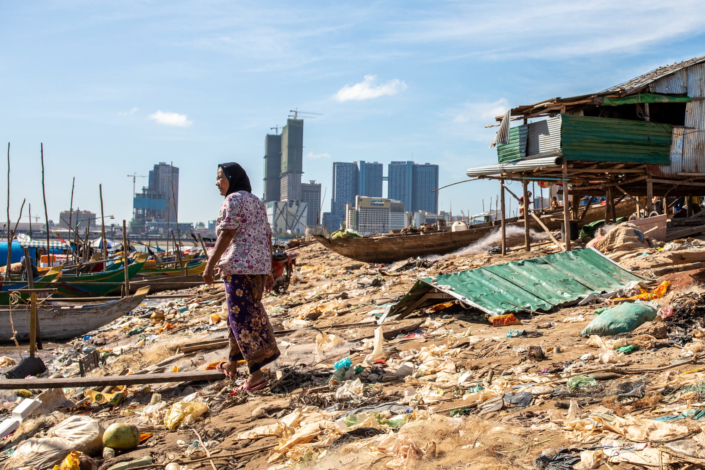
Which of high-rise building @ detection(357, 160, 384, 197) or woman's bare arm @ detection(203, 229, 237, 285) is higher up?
high-rise building @ detection(357, 160, 384, 197)

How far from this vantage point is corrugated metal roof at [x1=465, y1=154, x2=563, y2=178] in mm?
10594

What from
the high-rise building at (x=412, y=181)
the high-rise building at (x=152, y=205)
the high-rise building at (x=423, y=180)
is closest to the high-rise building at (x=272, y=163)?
the high-rise building at (x=412, y=181)

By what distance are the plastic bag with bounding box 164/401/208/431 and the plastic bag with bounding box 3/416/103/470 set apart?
39 cm

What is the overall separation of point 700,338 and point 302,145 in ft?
589

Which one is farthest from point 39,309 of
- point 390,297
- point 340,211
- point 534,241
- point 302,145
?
point 302,145

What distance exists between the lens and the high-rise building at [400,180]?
171875 mm

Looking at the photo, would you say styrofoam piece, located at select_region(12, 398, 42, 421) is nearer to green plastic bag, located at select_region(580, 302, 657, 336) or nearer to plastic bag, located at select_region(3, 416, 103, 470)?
plastic bag, located at select_region(3, 416, 103, 470)

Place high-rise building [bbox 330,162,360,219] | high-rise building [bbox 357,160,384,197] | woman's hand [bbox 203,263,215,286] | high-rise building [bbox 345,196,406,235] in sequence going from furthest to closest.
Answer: high-rise building [bbox 357,160,384,197] → high-rise building [bbox 330,162,360,219] → high-rise building [bbox 345,196,406,235] → woman's hand [bbox 203,263,215,286]

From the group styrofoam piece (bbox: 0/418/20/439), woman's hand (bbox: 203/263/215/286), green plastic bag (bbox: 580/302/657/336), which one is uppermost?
woman's hand (bbox: 203/263/215/286)

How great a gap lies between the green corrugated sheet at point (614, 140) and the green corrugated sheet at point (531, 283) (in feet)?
14.0

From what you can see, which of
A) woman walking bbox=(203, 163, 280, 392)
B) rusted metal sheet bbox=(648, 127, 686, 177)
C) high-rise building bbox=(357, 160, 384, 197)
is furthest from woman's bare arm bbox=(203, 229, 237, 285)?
high-rise building bbox=(357, 160, 384, 197)

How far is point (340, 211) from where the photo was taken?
154250 millimetres

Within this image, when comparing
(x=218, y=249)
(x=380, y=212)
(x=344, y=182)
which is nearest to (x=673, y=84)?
(x=218, y=249)

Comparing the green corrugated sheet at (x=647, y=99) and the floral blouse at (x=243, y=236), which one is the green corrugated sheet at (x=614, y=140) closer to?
the green corrugated sheet at (x=647, y=99)
